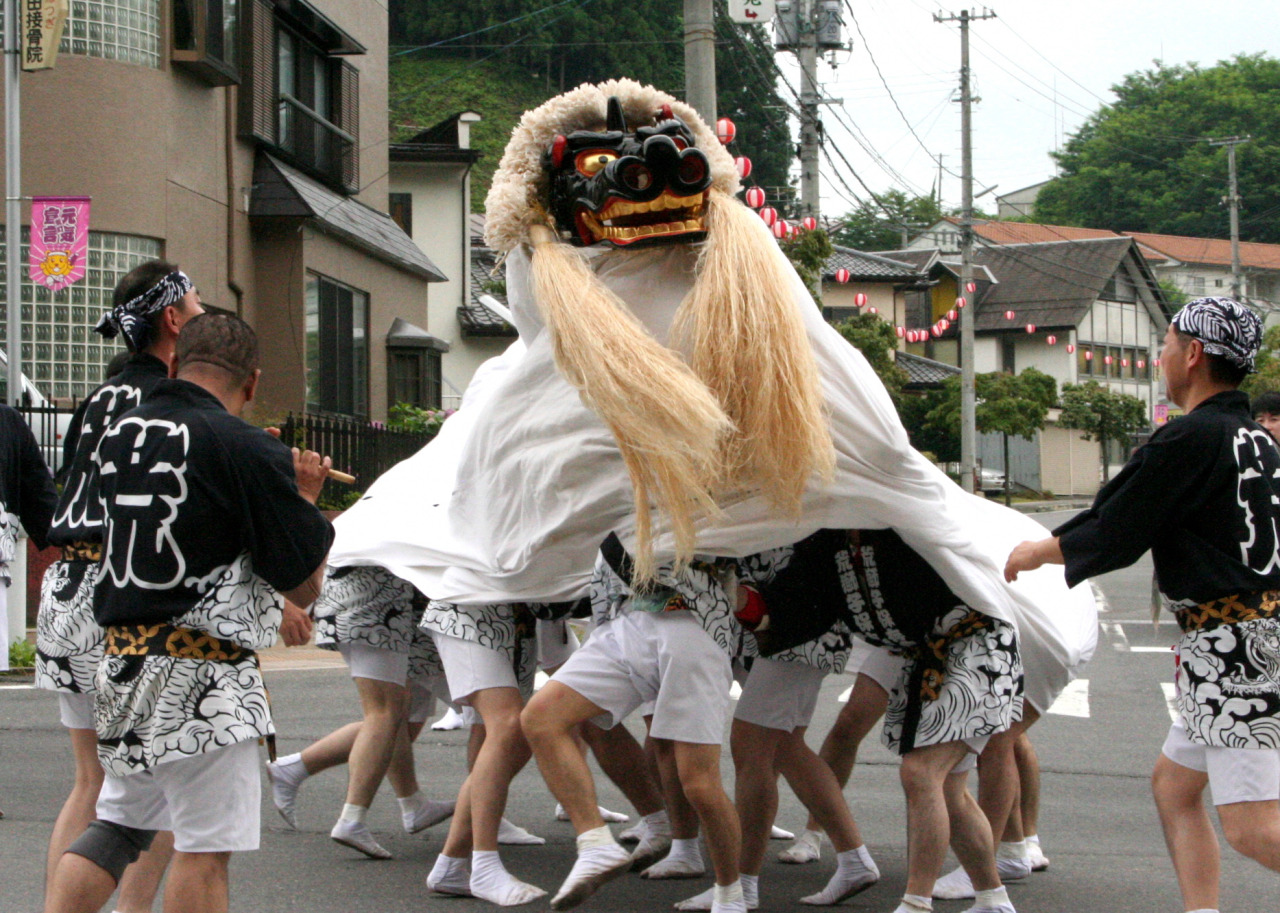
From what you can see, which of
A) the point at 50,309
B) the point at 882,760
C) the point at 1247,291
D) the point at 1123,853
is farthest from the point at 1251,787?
the point at 1247,291

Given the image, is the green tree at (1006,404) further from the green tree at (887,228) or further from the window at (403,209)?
the green tree at (887,228)

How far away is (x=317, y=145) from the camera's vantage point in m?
20.2

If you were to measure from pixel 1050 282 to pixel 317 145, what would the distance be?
46748 millimetres

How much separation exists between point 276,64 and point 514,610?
49.7ft

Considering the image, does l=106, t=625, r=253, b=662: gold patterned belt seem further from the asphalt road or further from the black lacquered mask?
the black lacquered mask

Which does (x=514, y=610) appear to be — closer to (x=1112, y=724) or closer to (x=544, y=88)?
(x=1112, y=724)

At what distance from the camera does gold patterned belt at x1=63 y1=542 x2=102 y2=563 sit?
182 inches

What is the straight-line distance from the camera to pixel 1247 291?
240 ft

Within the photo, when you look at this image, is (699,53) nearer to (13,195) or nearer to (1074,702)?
(1074,702)

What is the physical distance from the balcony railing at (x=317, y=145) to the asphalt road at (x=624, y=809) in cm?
1090

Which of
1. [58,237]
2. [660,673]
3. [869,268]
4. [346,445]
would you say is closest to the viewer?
[660,673]

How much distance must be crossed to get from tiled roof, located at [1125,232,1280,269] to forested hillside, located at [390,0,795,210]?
2788 centimetres

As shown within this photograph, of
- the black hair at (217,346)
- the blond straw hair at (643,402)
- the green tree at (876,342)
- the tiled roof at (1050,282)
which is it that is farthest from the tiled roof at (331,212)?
the tiled roof at (1050,282)

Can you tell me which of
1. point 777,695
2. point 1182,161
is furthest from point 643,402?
point 1182,161
